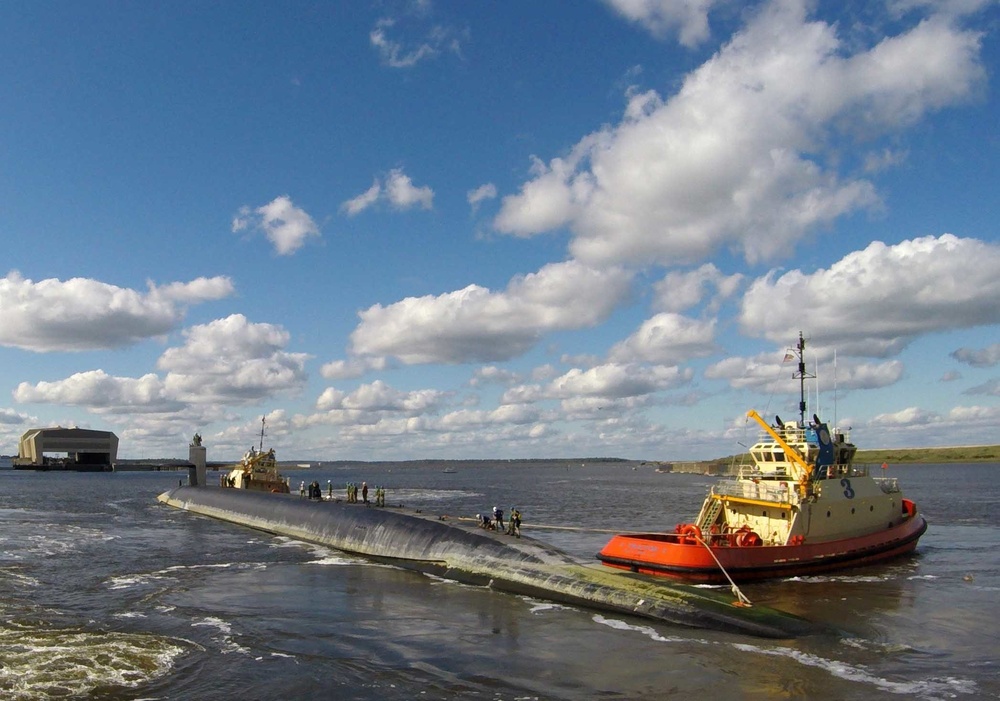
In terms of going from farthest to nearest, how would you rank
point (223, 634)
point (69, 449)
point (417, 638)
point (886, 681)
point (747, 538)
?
point (69, 449), point (747, 538), point (223, 634), point (417, 638), point (886, 681)

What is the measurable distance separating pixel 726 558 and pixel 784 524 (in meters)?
4.85

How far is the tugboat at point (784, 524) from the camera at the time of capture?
2948 centimetres

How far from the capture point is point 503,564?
95.5 ft

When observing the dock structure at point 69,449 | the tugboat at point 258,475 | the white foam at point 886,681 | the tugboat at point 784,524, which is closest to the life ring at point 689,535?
the tugboat at point 784,524

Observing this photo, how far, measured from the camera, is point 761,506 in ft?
109

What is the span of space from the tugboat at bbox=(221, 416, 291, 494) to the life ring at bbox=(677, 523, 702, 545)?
4068cm

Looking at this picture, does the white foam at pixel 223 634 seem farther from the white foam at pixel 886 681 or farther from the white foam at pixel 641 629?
the white foam at pixel 886 681

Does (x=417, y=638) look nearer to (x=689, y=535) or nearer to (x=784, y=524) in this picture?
(x=689, y=535)

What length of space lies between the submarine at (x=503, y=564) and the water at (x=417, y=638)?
0.62 metres

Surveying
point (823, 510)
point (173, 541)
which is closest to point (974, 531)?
point (823, 510)

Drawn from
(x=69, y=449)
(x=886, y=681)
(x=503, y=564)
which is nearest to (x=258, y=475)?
(x=503, y=564)

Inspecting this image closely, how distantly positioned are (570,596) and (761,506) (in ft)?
39.3

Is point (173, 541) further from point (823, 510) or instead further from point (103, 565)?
point (823, 510)

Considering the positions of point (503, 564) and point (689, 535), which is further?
point (689, 535)
